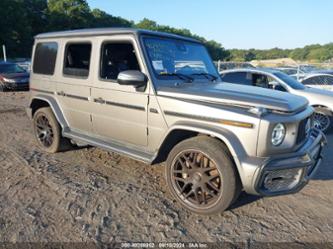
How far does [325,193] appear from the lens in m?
4.43

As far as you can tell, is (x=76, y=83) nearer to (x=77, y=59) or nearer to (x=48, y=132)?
(x=77, y=59)

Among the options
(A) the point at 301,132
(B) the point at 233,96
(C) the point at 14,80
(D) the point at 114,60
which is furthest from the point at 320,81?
(C) the point at 14,80

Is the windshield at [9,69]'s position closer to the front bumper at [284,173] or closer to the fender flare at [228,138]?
the fender flare at [228,138]

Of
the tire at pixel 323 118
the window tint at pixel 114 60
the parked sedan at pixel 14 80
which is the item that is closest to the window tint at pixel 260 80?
the tire at pixel 323 118

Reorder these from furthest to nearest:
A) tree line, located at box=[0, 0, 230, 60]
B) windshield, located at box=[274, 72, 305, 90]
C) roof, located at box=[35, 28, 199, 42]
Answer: tree line, located at box=[0, 0, 230, 60]
windshield, located at box=[274, 72, 305, 90]
roof, located at box=[35, 28, 199, 42]

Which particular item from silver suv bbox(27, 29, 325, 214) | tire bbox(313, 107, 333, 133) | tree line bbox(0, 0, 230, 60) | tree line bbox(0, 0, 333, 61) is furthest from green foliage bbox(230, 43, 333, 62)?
silver suv bbox(27, 29, 325, 214)

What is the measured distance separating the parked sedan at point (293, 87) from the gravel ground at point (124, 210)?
296 cm

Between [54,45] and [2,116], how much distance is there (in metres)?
5.01

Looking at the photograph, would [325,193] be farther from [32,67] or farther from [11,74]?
[11,74]

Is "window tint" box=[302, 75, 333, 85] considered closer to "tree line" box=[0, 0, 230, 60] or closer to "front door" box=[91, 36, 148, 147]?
"front door" box=[91, 36, 148, 147]

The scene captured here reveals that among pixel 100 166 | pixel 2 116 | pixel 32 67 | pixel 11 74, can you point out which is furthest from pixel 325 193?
pixel 11 74

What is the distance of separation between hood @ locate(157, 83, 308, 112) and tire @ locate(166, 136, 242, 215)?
0.47m

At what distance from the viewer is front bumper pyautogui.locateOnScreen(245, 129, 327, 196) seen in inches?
130

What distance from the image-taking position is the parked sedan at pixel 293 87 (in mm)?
8039
